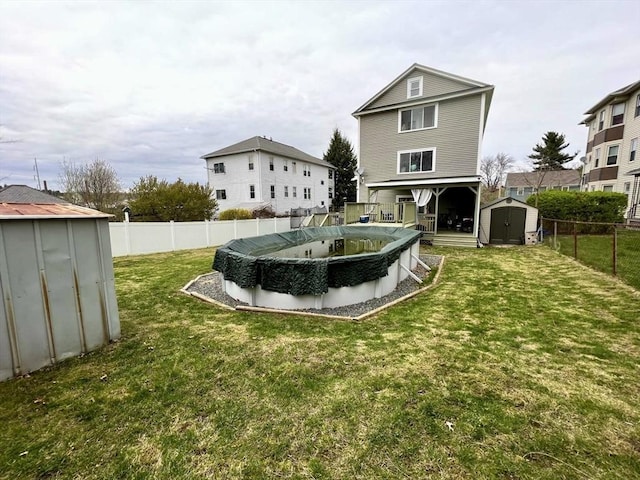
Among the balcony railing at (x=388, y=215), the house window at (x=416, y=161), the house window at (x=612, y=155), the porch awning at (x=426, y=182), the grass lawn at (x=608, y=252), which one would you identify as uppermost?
the house window at (x=612, y=155)

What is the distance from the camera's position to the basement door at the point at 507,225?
13.3 meters

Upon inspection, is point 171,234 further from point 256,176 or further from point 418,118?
point 418,118

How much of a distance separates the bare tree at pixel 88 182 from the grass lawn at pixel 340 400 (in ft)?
71.0

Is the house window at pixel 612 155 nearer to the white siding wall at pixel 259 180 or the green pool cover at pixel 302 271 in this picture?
the green pool cover at pixel 302 271

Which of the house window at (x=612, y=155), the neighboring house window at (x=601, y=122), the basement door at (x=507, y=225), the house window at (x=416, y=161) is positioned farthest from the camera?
the neighboring house window at (x=601, y=122)

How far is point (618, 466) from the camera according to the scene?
1.93 metres

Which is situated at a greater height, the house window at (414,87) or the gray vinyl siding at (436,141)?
the house window at (414,87)

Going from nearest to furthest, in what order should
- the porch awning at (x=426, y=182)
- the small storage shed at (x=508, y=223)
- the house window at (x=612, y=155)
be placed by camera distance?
the porch awning at (x=426, y=182) → the small storage shed at (x=508, y=223) → the house window at (x=612, y=155)

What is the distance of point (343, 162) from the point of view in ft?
118

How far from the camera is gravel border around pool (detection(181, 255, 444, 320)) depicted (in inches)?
202

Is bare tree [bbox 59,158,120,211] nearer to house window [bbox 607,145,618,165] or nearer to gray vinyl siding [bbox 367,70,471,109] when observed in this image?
gray vinyl siding [bbox 367,70,471,109]

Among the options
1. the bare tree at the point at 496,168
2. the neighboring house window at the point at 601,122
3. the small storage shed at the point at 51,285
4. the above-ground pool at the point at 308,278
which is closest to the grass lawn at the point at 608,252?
the above-ground pool at the point at 308,278

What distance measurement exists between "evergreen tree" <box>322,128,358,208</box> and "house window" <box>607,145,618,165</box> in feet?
76.4

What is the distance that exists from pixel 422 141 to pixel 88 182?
2463 centimetres
